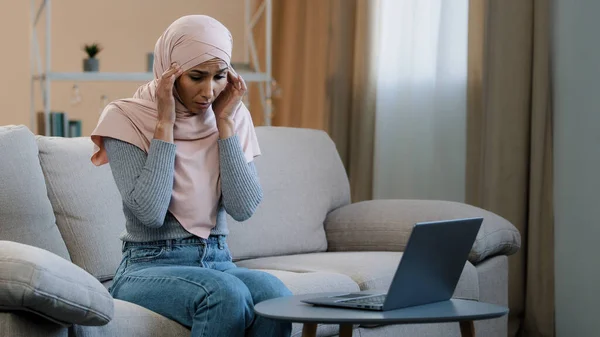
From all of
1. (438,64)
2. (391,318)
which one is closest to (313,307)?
(391,318)

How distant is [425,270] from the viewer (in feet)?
5.83

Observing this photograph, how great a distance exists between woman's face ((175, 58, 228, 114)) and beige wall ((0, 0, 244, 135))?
2.38 meters

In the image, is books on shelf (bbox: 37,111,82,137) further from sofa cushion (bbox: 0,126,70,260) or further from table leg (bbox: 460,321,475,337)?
table leg (bbox: 460,321,475,337)

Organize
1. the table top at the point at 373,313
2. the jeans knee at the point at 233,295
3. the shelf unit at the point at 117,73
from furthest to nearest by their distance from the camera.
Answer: the shelf unit at the point at 117,73
the jeans knee at the point at 233,295
the table top at the point at 373,313

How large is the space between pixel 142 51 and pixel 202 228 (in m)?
2.61

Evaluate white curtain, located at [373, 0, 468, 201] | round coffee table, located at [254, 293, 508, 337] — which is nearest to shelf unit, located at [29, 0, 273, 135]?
white curtain, located at [373, 0, 468, 201]

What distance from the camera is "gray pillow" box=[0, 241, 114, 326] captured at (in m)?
1.61

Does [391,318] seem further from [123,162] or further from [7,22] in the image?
[7,22]

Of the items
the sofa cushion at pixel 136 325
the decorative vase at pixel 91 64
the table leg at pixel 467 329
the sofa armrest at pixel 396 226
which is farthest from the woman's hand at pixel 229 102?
the decorative vase at pixel 91 64

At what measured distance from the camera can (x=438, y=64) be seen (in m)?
3.82

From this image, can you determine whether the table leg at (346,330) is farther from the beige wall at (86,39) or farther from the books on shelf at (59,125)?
the beige wall at (86,39)

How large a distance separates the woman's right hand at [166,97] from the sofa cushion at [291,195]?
2.32 ft

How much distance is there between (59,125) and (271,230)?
132 cm

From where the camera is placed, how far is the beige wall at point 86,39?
14.2 ft
